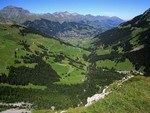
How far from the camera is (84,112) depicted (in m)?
78.1

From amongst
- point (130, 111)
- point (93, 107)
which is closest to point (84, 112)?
point (93, 107)

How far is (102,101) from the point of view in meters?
82.8

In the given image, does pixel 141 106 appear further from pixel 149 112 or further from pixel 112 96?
pixel 112 96

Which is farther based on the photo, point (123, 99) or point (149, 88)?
point (149, 88)

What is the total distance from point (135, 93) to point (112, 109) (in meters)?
15.2

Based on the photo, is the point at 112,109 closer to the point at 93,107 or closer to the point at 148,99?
the point at 93,107

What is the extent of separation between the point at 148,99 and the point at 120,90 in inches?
436

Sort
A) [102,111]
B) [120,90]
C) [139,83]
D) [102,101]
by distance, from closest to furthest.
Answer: [102,111]
[102,101]
[120,90]
[139,83]

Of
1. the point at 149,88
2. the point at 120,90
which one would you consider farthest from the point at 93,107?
the point at 149,88

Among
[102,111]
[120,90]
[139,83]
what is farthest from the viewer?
[139,83]

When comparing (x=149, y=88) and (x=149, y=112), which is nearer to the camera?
(x=149, y=112)

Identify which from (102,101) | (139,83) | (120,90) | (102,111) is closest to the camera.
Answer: (102,111)

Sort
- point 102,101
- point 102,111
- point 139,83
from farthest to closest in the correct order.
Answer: point 139,83 < point 102,101 < point 102,111

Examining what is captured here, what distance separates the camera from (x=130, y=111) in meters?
77.1
